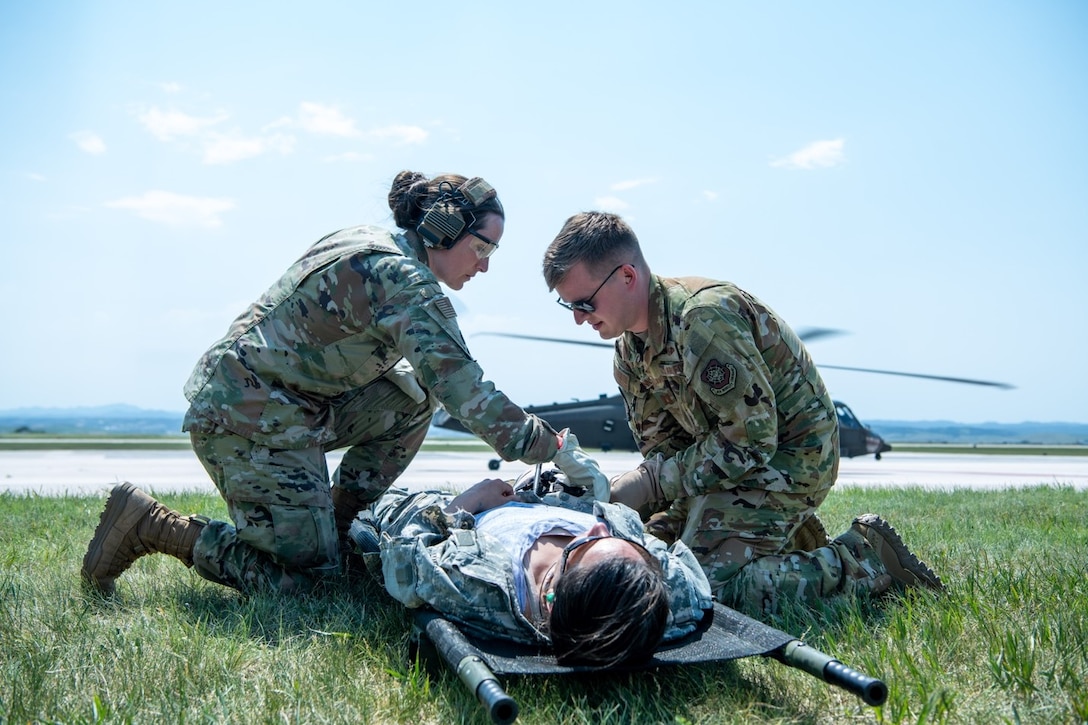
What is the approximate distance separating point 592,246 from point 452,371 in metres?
1.03

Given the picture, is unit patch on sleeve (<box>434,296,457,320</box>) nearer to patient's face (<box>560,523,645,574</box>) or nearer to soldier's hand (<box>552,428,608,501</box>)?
soldier's hand (<box>552,428,608,501</box>)

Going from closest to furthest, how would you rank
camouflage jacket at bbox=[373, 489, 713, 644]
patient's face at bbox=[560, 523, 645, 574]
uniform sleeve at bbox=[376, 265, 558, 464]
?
patient's face at bbox=[560, 523, 645, 574]
camouflage jacket at bbox=[373, 489, 713, 644]
uniform sleeve at bbox=[376, 265, 558, 464]

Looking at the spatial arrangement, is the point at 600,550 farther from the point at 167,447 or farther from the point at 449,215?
→ the point at 167,447

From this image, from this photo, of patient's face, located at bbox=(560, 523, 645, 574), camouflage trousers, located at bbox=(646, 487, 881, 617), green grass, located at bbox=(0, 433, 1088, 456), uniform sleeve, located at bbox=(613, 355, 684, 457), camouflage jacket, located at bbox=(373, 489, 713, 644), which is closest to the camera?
patient's face, located at bbox=(560, 523, 645, 574)

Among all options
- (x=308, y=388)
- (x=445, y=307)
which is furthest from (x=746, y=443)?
(x=308, y=388)

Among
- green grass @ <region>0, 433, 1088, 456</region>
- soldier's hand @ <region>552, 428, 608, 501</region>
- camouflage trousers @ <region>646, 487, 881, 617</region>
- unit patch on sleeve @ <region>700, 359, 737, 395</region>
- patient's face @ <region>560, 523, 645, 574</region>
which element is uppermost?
unit patch on sleeve @ <region>700, 359, 737, 395</region>

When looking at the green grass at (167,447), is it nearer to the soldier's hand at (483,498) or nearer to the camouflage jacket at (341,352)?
the camouflage jacket at (341,352)

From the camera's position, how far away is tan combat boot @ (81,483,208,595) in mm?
3889

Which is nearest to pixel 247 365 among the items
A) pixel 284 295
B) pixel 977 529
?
pixel 284 295

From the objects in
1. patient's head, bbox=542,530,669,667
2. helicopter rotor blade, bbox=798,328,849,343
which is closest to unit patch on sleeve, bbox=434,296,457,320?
patient's head, bbox=542,530,669,667

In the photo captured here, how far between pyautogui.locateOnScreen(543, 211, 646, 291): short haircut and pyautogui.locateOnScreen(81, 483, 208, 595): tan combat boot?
2067 mm

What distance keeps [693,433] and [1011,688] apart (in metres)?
2.08

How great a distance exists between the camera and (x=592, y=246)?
4129 millimetres

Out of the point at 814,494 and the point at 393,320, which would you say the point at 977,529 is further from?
the point at 393,320
